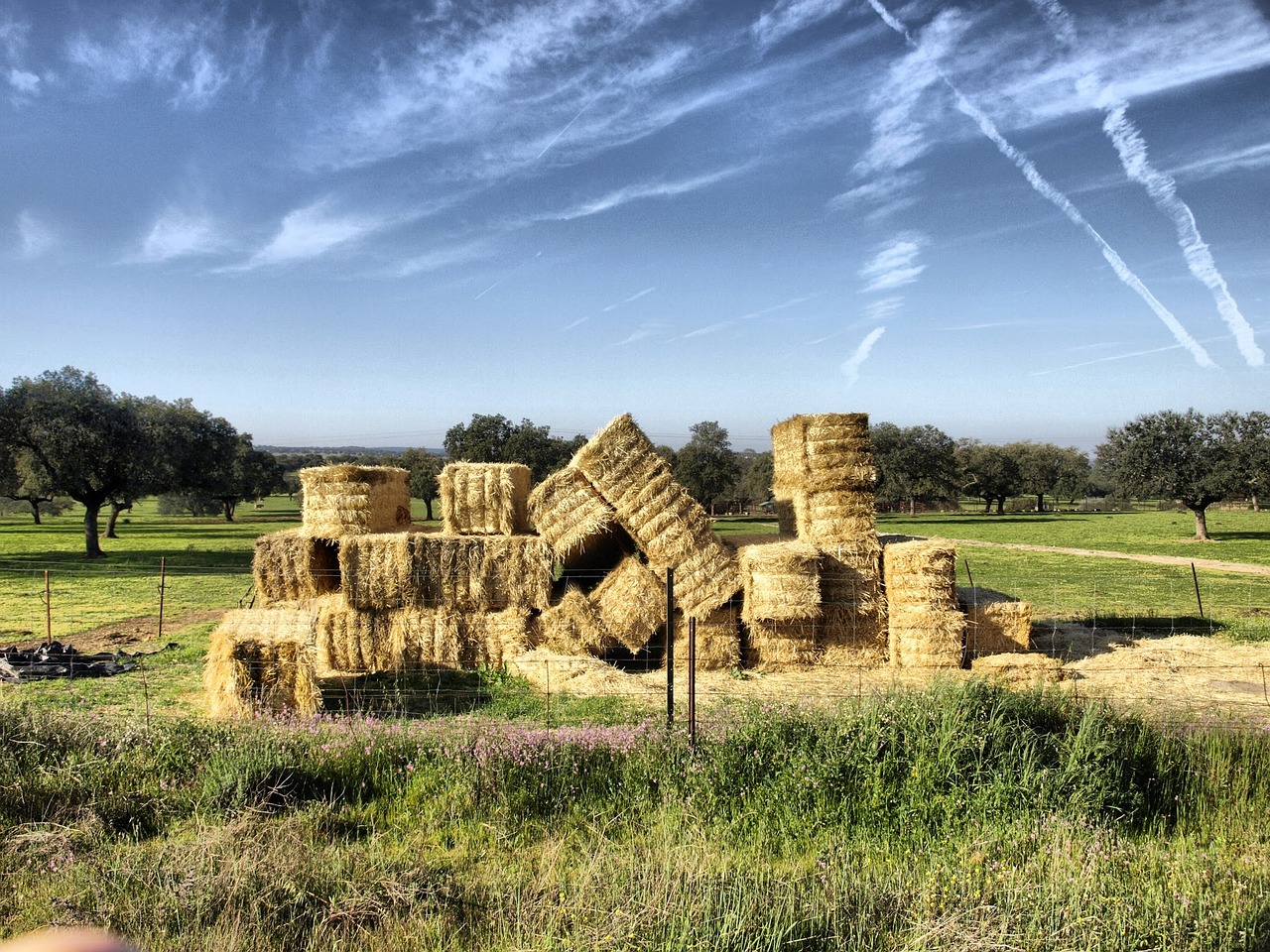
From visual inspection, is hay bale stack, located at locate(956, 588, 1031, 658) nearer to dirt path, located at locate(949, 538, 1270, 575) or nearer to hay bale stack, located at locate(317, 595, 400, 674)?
hay bale stack, located at locate(317, 595, 400, 674)

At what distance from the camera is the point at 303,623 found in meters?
8.78

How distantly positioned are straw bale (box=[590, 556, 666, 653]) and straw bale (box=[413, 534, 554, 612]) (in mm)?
896

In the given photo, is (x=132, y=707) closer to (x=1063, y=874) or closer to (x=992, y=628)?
(x=1063, y=874)

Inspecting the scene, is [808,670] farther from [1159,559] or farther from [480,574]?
[1159,559]

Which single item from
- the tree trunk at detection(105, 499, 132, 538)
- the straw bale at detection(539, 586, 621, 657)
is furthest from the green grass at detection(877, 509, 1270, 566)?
the tree trunk at detection(105, 499, 132, 538)

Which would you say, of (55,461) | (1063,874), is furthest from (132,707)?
(55,461)

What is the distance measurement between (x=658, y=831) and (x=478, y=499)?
6937mm

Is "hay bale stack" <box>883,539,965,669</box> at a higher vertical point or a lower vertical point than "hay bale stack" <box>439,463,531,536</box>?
lower

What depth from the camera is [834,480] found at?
1138cm

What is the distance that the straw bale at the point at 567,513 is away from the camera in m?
10.6

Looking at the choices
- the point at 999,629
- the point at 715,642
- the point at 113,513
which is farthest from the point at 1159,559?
the point at 113,513

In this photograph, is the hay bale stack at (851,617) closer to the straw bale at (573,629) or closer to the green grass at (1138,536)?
the straw bale at (573,629)

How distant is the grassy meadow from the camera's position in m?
3.98

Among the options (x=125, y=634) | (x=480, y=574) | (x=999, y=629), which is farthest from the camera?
(x=125, y=634)
